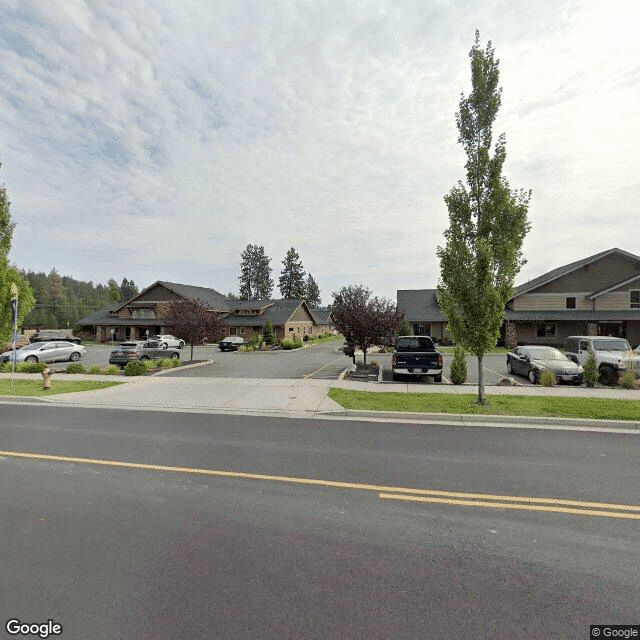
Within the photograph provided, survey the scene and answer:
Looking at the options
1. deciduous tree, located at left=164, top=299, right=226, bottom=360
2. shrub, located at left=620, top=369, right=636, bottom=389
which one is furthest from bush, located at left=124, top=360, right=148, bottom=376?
shrub, located at left=620, top=369, right=636, bottom=389

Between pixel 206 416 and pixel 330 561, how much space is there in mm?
7046

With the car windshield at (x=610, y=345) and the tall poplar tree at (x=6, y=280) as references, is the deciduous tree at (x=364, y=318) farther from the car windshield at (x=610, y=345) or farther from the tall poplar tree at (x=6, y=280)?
the tall poplar tree at (x=6, y=280)

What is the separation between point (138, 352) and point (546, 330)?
3404 cm

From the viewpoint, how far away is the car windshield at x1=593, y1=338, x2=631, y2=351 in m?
16.2

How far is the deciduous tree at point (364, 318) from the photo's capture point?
17.4 m

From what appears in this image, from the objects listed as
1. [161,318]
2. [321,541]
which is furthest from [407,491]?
[161,318]

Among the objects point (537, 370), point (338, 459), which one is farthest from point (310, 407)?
point (537, 370)

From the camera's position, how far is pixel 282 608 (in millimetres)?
3074

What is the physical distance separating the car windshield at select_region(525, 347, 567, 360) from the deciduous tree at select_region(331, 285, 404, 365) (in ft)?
19.5

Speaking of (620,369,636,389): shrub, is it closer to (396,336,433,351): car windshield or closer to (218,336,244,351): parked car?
(396,336,433,351): car windshield

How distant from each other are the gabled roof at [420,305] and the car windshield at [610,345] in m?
20.6

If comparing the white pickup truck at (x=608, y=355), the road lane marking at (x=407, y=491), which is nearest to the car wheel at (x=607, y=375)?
the white pickup truck at (x=608, y=355)

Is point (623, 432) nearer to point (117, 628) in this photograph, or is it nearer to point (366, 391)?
point (366, 391)

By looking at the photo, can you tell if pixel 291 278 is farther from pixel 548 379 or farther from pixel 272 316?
pixel 548 379
